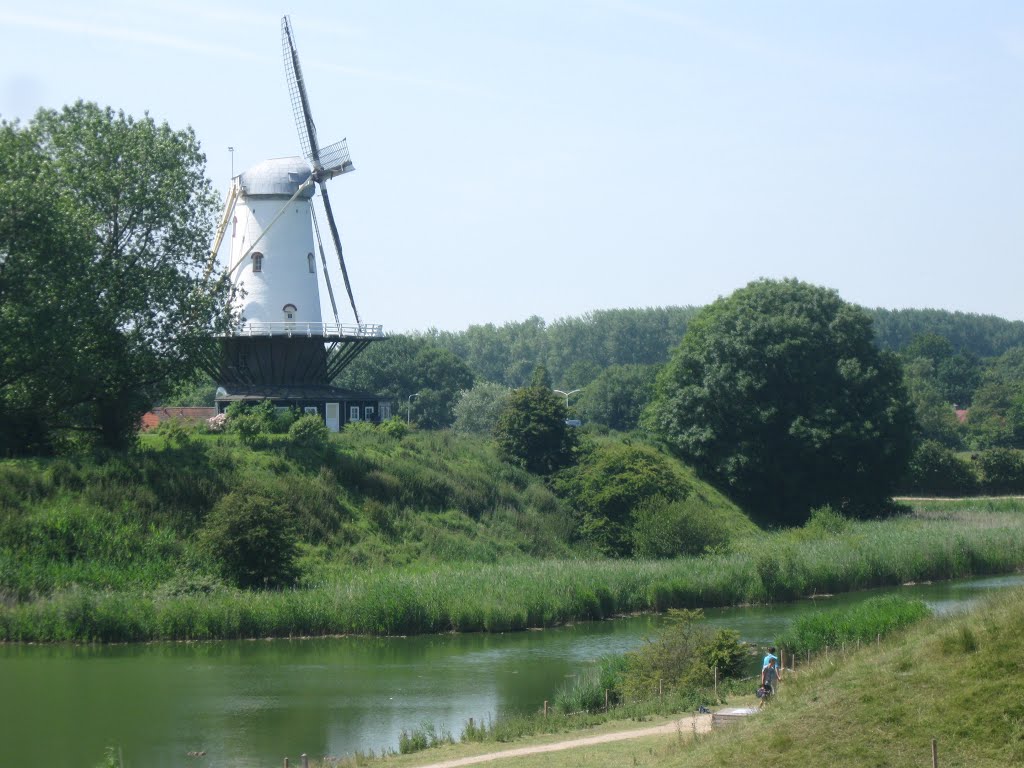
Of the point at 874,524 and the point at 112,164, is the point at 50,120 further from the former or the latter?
the point at 874,524

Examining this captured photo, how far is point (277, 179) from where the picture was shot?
53125mm

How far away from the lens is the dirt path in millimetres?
19953

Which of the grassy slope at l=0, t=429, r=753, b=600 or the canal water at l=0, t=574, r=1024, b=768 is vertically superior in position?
the grassy slope at l=0, t=429, r=753, b=600

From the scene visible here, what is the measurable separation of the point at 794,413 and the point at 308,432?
23.9 meters

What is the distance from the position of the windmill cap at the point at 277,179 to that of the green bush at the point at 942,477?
38.7 meters

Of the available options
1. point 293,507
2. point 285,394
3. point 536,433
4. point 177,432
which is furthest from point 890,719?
point 285,394

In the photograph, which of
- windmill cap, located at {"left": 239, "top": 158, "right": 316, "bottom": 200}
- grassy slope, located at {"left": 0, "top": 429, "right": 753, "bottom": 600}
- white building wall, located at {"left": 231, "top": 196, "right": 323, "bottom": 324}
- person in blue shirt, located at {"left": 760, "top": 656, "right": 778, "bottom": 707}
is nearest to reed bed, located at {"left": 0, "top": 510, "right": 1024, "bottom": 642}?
grassy slope, located at {"left": 0, "top": 429, "right": 753, "bottom": 600}

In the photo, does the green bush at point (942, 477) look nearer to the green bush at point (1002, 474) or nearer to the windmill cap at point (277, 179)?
the green bush at point (1002, 474)

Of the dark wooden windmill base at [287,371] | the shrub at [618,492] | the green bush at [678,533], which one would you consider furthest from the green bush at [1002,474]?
the dark wooden windmill base at [287,371]

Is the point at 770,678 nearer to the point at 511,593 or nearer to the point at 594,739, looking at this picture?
the point at 594,739

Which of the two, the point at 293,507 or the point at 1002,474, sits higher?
the point at 293,507

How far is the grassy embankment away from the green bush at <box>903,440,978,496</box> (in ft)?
67.9

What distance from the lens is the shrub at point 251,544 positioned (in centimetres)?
3616

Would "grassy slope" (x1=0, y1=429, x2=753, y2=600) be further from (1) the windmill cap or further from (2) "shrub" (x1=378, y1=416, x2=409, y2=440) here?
(1) the windmill cap
